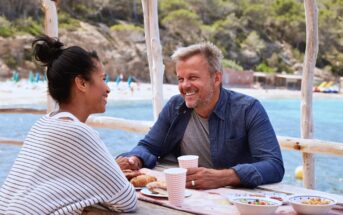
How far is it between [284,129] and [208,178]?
49.4ft

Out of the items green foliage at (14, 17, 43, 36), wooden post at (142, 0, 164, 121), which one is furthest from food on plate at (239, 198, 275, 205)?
green foliage at (14, 17, 43, 36)

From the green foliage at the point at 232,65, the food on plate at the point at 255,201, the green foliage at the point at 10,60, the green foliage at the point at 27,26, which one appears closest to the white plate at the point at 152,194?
the food on plate at the point at 255,201

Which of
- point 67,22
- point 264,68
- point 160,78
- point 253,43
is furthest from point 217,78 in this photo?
point 253,43

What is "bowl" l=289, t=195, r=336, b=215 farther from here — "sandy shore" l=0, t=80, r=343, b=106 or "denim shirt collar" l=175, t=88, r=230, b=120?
"sandy shore" l=0, t=80, r=343, b=106

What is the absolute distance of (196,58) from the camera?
7.07 ft

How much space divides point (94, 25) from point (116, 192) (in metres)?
28.5

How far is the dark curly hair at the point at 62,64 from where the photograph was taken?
166 centimetres

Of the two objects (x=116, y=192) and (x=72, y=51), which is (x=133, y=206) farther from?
(x=72, y=51)

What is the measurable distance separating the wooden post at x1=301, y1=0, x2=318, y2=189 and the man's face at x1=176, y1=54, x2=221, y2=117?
7.99 ft

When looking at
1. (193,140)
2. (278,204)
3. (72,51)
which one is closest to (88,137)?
(72,51)

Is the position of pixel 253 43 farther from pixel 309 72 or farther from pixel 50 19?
pixel 50 19

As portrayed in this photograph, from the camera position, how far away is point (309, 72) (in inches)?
178

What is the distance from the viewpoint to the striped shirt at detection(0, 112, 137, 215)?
5.01 feet

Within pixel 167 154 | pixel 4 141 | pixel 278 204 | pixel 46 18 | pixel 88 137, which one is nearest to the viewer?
pixel 278 204
